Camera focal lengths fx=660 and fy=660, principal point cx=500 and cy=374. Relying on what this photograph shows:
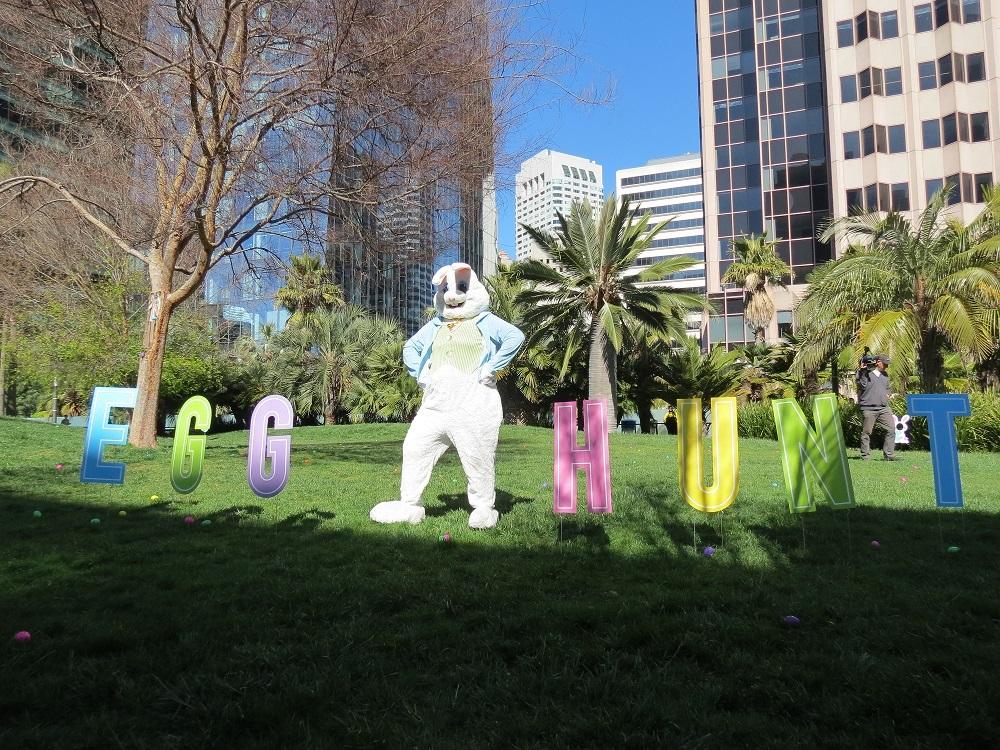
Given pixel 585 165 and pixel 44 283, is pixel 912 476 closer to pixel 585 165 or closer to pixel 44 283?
pixel 44 283

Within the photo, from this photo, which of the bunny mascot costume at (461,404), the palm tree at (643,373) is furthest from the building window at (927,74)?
the bunny mascot costume at (461,404)

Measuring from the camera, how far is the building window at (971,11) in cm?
3375

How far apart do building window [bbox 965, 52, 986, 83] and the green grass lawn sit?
124 feet

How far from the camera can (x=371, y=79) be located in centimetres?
905

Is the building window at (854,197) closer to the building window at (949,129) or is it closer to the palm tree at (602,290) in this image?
the building window at (949,129)

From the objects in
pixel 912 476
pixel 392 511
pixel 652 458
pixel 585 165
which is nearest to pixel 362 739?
pixel 392 511

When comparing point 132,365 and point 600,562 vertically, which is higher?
point 132,365

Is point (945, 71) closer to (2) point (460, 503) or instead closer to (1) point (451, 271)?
(1) point (451, 271)

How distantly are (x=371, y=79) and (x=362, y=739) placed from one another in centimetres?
873

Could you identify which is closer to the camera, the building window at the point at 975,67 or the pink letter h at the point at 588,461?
the pink letter h at the point at 588,461

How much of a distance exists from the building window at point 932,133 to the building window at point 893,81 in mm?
2350

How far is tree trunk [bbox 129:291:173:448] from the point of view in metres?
11.6

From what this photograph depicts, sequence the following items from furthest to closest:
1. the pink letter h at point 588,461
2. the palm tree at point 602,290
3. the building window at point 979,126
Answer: the building window at point 979,126, the palm tree at point 602,290, the pink letter h at point 588,461

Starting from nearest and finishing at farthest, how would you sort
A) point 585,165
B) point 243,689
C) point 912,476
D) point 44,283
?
point 243,689 → point 912,476 → point 44,283 → point 585,165
